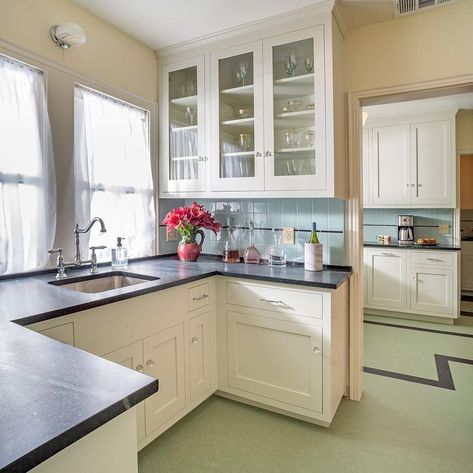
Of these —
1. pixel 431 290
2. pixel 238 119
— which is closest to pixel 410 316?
pixel 431 290

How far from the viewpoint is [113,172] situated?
7.63 ft

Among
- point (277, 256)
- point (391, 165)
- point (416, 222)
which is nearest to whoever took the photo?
point (277, 256)

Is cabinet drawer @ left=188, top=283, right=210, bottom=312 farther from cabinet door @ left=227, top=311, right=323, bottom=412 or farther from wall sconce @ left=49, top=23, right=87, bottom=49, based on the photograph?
wall sconce @ left=49, top=23, right=87, bottom=49

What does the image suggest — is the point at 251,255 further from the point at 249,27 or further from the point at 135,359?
the point at 249,27

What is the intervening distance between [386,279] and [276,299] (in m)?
2.58

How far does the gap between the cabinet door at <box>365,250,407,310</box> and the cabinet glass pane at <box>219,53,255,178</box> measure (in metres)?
2.47

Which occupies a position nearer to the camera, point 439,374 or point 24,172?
point 24,172

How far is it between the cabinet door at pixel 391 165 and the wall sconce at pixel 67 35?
11.5 ft

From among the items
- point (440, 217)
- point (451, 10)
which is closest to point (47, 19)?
point (451, 10)

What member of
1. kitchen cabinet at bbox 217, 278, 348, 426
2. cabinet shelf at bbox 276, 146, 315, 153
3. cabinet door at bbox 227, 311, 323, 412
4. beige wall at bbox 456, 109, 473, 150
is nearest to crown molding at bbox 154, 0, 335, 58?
cabinet shelf at bbox 276, 146, 315, 153

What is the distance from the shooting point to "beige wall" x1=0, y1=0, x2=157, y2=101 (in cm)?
178

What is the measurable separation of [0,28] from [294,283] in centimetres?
198

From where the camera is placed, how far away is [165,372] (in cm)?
182

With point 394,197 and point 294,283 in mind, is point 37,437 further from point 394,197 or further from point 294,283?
point 394,197
